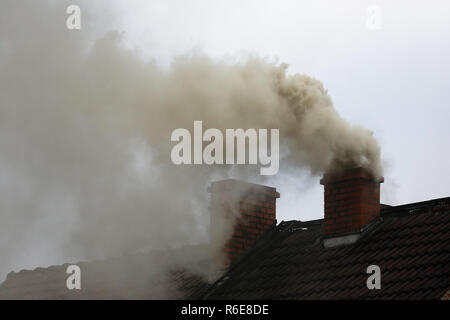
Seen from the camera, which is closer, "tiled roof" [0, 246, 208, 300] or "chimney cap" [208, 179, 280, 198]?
"tiled roof" [0, 246, 208, 300]

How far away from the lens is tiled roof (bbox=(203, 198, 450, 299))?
1558cm

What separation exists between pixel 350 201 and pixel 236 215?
301cm

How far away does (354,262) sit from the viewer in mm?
17219

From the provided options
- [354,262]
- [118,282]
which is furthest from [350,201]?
[118,282]

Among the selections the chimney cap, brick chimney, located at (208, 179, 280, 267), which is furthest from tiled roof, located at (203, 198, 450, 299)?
the chimney cap

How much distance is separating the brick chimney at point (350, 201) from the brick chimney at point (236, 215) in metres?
2.22

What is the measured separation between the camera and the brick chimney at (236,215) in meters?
20.1

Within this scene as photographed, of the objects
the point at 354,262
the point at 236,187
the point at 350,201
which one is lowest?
the point at 354,262

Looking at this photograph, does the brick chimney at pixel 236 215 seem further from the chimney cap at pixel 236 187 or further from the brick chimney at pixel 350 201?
the brick chimney at pixel 350 201

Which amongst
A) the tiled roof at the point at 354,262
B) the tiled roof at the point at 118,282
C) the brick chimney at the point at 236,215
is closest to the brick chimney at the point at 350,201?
the tiled roof at the point at 354,262

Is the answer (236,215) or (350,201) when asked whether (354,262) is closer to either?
(350,201)

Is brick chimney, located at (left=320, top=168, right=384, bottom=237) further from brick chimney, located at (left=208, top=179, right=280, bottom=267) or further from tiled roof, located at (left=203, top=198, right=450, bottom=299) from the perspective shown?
brick chimney, located at (left=208, top=179, right=280, bottom=267)

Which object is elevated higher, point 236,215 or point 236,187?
point 236,187

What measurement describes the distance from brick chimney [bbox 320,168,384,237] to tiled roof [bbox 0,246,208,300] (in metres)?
3.10
